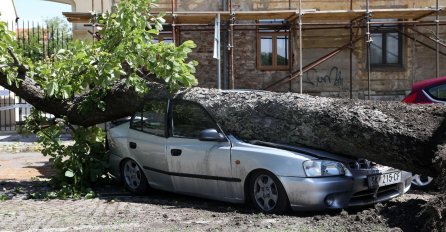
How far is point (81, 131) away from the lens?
8875 millimetres

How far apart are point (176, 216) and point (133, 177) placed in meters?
1.96

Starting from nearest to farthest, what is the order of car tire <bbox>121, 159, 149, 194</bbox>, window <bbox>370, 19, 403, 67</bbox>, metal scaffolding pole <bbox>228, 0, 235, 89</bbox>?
car tire <bbox>121, 159, 149, 194</bbox> < metal scaffolding pole <bbox>228, 0, 235, 89</bbox> < window <bbox>370, 19, 403, 67</bbox>

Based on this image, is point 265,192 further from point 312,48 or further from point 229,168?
point 312,48

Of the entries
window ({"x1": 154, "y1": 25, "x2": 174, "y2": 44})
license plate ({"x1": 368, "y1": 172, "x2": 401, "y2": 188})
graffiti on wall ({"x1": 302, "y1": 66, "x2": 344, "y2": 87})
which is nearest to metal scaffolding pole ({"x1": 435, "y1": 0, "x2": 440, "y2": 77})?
graffiti on wall ({"x1": 302, "y1": 66, "x2": 344, "y2": 87})

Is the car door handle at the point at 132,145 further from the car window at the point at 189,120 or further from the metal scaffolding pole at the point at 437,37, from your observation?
the metal scaffolding pole at the point at 437,37

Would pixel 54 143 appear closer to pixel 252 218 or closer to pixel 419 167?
pixel 252 218

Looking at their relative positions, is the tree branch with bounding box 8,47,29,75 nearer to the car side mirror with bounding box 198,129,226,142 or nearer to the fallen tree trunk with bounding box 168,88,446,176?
the fallen tree trunk with bounding box 168,88,446,176

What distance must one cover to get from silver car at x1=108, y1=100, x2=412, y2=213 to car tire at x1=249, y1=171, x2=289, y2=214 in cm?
1

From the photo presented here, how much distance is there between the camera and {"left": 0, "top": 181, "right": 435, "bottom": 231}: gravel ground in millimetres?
5766

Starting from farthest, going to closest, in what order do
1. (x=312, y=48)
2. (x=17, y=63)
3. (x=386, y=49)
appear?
(x=386, y=49) < (x=312, y=48) < (x=17, y=63)

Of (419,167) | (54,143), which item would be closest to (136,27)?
(54,143)

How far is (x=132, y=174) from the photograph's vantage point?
27.5 feet

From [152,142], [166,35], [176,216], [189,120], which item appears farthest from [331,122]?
[166,35]

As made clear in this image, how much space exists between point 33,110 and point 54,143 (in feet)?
2.86
